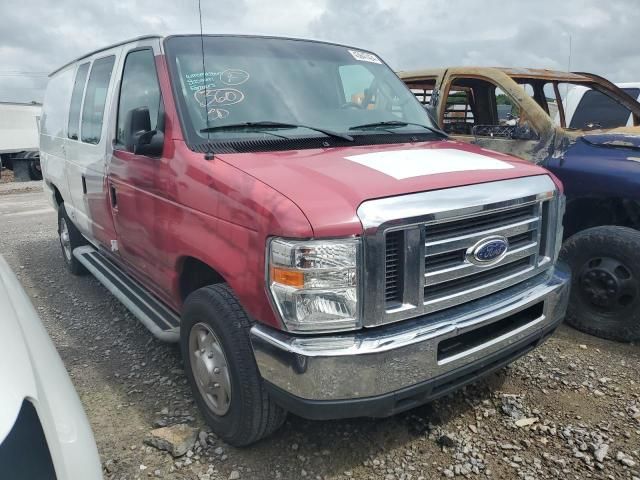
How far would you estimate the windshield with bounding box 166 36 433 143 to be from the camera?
9.42 feet

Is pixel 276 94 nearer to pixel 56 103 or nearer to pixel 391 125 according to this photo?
pixel 391 125

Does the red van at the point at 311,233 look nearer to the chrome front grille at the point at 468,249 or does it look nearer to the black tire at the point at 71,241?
the chrome front grille at the point at 468,249

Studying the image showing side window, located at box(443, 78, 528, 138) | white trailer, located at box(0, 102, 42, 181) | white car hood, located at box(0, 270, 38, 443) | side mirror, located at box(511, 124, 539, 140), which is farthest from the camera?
white trailer, located at box(0, 102, 42, 181)

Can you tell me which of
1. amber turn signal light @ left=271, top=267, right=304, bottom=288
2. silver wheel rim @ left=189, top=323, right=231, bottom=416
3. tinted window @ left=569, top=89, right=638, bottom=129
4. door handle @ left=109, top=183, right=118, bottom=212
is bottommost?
silver wheel rim @ left=189, top=323, right=231, bottom=416

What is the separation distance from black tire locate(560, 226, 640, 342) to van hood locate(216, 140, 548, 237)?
1277 millimetres

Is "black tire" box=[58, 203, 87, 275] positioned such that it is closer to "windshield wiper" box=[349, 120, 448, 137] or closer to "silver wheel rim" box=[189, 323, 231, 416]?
"silver wheel rim" box=[189, 323, 231, 416]

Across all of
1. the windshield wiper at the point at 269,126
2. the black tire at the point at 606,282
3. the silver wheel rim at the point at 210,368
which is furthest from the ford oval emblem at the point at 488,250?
the black tire at the point at 606,282

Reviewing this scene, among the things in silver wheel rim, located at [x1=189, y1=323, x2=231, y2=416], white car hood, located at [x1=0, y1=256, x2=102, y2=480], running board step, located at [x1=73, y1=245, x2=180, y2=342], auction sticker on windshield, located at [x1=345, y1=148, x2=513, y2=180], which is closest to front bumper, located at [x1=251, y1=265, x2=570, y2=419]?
silver wheel rim, located at [x1=189, y1=323, x2=231, y2=416]

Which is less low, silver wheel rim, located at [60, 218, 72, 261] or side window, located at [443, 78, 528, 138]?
side window, located at [443, 78, 528, 138]

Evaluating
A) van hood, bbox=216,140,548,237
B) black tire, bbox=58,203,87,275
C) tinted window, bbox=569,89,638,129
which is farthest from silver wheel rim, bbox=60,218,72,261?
tinted window, bbox=569,89,638,129

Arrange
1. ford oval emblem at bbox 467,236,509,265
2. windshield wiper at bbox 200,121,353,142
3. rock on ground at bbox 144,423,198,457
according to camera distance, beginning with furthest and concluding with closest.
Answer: windshield wiper at bbox 200,121,353,142, rock on ground at bbox 144,423,198,457, ford oval emblem at bbox 467,236,509,265

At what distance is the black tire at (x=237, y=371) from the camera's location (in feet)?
7.76

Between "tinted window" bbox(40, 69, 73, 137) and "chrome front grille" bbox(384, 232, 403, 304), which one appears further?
"tinted window" bbox(40, 69, 73, 137)

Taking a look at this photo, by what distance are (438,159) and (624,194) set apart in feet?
6.05
